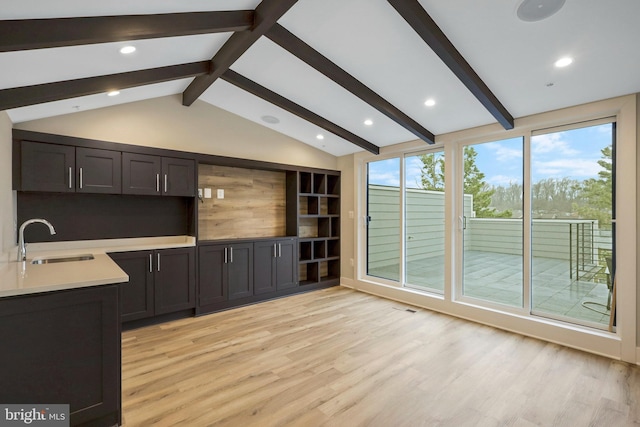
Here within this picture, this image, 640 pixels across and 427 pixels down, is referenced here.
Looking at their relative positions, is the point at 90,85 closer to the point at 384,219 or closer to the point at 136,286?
the point at 136,286

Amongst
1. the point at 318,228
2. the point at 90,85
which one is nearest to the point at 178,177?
the point at 90,85

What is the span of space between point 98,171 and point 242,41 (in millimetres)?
2137

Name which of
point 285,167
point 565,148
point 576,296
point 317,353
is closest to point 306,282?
point 285,167

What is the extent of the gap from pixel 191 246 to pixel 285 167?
1878 mm

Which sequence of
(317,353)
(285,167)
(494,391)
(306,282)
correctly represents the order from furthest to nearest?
(306,282), (285,167), (317,353), (494,391)

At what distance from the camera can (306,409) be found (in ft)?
6.95

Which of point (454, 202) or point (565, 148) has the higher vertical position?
point (565, 148)

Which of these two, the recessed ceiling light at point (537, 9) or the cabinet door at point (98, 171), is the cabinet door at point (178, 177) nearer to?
the cabinet door at point (98, 171)

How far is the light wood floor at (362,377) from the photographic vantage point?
205 centimetres

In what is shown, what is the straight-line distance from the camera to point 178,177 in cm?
388

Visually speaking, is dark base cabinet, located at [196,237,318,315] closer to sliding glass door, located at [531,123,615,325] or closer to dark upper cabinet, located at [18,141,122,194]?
dark upper cabinet, located at [18,141,122,194]

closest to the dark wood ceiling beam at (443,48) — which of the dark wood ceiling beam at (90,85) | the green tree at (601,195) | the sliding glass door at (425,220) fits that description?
the green tree at (601,195)

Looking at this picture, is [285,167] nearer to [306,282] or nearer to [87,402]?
[306,282]

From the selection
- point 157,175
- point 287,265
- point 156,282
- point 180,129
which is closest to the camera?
point 156,282
